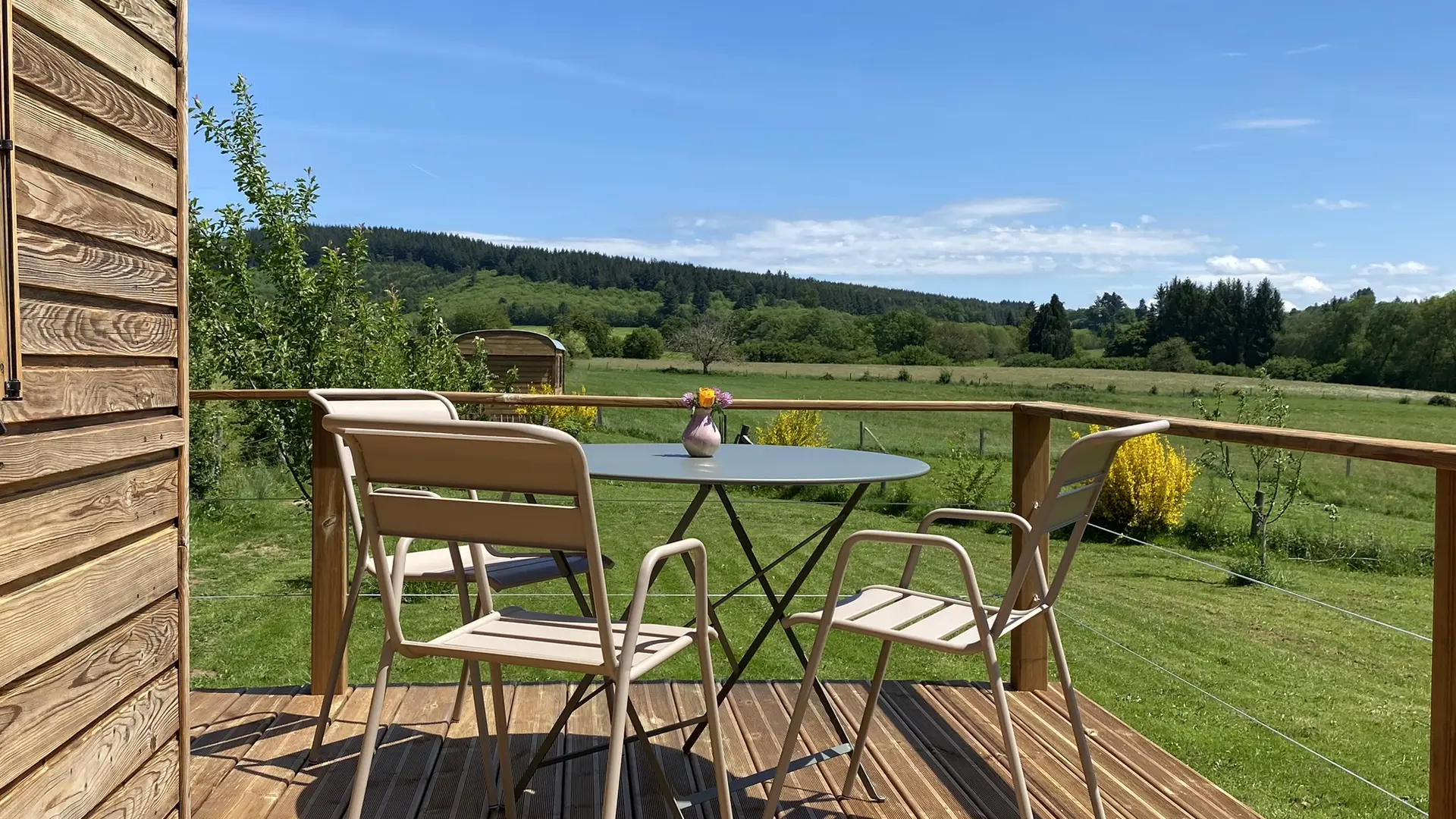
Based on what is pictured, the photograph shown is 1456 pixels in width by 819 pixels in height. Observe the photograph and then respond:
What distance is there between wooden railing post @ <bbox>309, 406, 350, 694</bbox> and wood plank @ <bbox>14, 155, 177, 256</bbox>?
122 centimetres

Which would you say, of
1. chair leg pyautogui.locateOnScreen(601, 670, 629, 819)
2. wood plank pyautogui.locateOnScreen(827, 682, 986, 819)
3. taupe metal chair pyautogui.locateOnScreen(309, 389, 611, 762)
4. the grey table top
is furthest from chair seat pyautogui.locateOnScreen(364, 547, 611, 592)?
wood plank pyautogui.locateOnScreen(827, 682, 986, 819)

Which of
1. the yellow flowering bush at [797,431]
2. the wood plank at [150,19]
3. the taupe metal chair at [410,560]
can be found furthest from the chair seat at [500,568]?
the yellow flowering bush at [797,431]

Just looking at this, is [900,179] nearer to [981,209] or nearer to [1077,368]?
[981,209]

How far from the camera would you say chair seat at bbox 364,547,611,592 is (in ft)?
8.48

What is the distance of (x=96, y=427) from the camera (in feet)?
5.68

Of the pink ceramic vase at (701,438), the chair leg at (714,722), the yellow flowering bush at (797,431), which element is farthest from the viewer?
the yellow flowering bush at (797,431)

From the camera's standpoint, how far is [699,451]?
2.75 m

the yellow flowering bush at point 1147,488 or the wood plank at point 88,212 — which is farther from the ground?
the wood plank at point 88,212

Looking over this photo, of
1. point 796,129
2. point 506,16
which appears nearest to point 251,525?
point 506,16

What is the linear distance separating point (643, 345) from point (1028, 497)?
41.2 metres

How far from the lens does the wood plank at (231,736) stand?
2.53 meters

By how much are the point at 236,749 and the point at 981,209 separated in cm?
6684

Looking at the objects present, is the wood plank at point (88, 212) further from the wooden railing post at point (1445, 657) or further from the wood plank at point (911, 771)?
the wooden railing post at point (1445, 657)

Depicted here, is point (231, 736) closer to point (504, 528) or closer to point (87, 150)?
point (504, 528)
